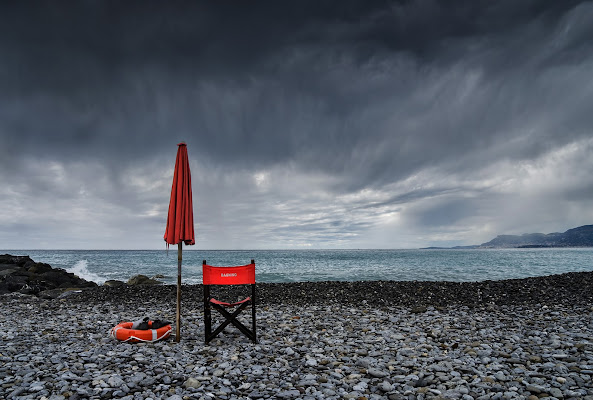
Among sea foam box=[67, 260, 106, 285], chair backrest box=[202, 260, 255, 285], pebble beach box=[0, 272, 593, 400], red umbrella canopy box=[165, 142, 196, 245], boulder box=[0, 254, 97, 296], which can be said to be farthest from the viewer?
sea foam box=[67, 260, 106, 285]

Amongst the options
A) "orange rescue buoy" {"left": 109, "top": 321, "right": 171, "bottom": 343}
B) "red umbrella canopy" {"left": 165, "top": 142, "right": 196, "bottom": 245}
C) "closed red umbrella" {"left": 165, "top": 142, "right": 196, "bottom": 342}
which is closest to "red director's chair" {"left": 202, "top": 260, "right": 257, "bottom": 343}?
"closed red umbrella" {"left": 165, "top": 142, "right": 196, "bottom": 342}

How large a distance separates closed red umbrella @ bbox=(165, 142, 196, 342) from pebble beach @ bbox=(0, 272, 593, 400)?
2.09 meters

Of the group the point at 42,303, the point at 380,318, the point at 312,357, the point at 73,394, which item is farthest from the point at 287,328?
the point at 42,303

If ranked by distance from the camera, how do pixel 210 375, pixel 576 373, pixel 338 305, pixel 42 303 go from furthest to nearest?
pixel 42 303 < pixel 338 305 < pixel 210 375 < pixel 576 373

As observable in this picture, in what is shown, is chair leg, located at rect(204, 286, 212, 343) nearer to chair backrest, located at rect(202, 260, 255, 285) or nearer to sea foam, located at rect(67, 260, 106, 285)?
chair backrest, located at rect(202, 260, 255, 285)

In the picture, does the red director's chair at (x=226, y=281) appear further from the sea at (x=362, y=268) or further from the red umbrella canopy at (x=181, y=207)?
the sea at (x=362, y=268)

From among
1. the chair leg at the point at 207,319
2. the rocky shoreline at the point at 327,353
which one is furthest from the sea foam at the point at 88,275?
the chair leg at the point at 207,319

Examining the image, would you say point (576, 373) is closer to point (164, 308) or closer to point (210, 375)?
point (210, 375)

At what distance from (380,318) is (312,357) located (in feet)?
12.6

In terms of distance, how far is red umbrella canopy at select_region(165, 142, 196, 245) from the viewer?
662cm

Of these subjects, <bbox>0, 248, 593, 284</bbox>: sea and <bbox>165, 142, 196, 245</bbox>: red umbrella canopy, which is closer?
<bbox>165, 142, 196, 245</bbox>: red umbrella canopy

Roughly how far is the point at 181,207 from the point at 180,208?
0.03 metres

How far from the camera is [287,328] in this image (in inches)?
320

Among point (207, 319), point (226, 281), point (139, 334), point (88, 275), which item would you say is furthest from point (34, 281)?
point (226, 281)
